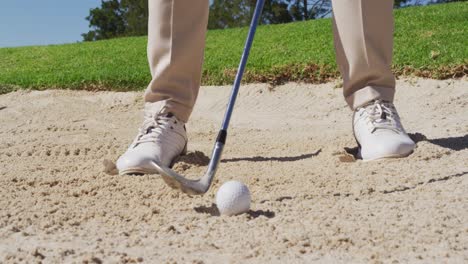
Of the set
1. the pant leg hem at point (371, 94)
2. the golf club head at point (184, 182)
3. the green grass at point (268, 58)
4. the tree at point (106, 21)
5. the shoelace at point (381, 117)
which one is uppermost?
the pant leg hem at point (371, 94)

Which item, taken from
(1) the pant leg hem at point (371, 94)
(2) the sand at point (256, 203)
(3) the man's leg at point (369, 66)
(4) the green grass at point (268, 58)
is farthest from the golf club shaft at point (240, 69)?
(4) the green grass at point (268, 58)

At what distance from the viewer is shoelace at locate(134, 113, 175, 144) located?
3.23m

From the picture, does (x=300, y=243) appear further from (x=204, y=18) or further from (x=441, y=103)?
(x=441, y=103)

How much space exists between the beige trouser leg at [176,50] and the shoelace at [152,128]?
7 cm

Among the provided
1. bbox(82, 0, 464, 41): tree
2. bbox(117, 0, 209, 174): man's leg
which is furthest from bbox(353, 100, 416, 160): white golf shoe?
bbox(82, 0, 464, 41): tree

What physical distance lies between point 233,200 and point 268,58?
17.4ft

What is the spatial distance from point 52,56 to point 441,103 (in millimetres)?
7297

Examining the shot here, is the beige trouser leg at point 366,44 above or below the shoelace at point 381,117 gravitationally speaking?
above

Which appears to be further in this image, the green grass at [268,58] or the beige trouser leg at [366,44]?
the green grass at [268,58]

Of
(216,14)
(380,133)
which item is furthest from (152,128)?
(216,14)

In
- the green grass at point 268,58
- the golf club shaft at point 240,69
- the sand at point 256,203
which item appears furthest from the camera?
the green grass at point 268,58

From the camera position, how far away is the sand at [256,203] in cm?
190

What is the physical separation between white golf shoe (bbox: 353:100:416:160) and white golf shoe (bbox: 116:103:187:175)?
0.93 m

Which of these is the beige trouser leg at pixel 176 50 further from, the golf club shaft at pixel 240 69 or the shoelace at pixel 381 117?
the shoelace at pixel 381 117
